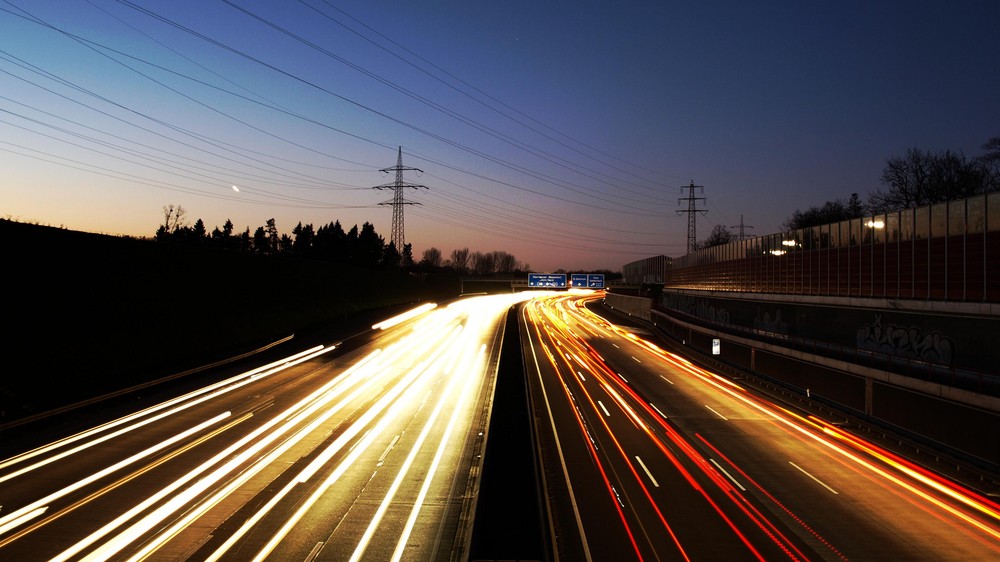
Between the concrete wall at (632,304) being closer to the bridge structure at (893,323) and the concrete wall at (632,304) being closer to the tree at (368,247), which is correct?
the bridge structure at (893,323)

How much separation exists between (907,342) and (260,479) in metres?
28.9

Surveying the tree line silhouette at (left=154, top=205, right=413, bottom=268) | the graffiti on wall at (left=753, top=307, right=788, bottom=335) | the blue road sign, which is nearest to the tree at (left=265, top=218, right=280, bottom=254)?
the tree line silhouette at (left=154, top=205, right=413, bottom=268)

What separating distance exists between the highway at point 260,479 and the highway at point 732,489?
359 cm

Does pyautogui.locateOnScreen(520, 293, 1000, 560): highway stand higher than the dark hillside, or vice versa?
the dark hillside

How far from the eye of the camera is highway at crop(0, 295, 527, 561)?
14078 millimetres

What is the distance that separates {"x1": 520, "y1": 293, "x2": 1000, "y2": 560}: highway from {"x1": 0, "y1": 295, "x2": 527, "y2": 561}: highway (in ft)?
11.8

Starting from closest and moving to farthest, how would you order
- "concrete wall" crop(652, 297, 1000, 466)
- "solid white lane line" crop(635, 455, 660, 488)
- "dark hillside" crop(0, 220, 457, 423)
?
"solid white lane line" crop(635, 455, 660, 488) < "concrete wall" crop(652, 297, 1000, 466) < "dark hillside" crop(0, 220, 457, 423)

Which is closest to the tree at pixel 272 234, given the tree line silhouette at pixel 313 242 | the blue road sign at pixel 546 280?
the tree line silhouette at pixel 313 242

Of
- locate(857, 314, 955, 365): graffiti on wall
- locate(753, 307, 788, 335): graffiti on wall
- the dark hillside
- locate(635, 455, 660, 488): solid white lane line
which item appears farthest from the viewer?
locate(753, 307, 788, 335): graffiti on wall

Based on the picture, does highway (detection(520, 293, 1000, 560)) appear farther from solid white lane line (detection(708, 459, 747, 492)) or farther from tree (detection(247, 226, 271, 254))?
tree (detection(247, 226, 271, 254))

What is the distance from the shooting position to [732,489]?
1897cm

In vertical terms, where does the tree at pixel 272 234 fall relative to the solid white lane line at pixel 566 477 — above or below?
above

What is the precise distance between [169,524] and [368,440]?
31.2ft

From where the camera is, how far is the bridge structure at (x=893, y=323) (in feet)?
76.7
